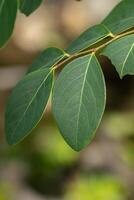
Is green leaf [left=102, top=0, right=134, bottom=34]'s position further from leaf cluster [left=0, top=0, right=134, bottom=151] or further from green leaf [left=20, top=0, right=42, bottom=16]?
green leaf [left=20, top=0, right=42, bottom=16]

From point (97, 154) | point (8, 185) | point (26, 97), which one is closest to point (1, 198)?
point (8, 185)

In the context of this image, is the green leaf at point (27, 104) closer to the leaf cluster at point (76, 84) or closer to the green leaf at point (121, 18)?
the leaf cluster at point (76, 84)

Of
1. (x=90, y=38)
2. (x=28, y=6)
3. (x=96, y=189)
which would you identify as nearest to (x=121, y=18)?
(x=90, y=38)

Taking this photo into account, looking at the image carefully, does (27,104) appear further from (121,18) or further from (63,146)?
(63,146)

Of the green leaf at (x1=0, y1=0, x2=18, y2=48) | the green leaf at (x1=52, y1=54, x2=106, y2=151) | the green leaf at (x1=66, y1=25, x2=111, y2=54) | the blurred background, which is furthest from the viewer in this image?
the blurred background

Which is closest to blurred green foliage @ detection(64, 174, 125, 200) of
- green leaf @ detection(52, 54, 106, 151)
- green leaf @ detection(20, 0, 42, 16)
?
green leaf @ detection(20, 0, 42, 16)

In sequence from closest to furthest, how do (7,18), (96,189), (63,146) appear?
(7,18), (96,189), (63,146)
